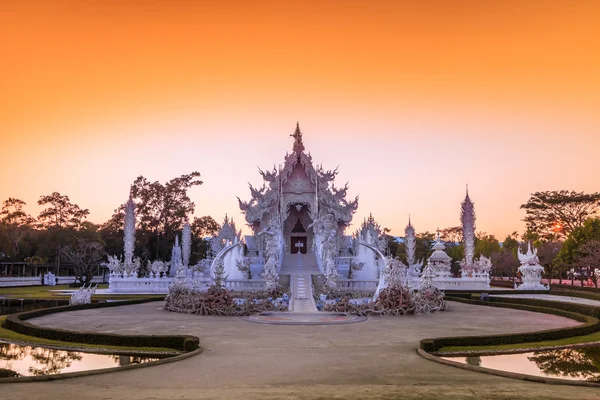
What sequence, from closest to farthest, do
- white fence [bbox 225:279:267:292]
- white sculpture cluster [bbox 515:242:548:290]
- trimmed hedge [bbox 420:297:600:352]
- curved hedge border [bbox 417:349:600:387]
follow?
curved hedge border [bbox 417:349:600:387], trimmed hedge [bbox 420:297:600:352], white fence [bbox 225:279:267:292], white sculpture cluster [bbox 515:242:548:290]

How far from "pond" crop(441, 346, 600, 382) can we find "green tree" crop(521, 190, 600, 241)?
5941cm

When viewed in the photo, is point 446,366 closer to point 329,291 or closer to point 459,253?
point 329,291

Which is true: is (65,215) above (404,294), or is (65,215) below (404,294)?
above

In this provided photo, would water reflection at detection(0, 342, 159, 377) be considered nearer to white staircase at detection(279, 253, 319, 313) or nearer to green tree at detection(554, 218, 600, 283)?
white staircase at detection(279, 253, 319, 313)

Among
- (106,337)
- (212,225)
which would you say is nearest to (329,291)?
(106,337)

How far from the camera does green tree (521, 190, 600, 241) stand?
68.0 meters

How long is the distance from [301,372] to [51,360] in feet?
21.2

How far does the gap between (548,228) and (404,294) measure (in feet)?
185

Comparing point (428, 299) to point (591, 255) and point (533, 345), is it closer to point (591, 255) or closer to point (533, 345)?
point (533, 345)

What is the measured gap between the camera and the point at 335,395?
9227 millimetres

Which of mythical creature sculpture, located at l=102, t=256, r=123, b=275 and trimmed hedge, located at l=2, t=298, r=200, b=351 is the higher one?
mythical creature sculpture, located at l=102, t=256, r=123, b=275

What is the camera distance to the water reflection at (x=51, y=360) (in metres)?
12.0

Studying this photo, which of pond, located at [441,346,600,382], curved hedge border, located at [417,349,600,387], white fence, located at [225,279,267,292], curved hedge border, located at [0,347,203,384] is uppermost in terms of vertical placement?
white fence, located at [225,279,267,292]

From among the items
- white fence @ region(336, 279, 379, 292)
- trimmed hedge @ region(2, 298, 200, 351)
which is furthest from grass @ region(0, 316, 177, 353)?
white fence @ region(336, 279, 379, 292)
